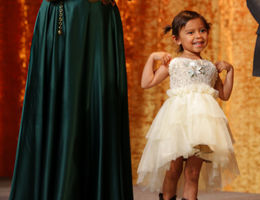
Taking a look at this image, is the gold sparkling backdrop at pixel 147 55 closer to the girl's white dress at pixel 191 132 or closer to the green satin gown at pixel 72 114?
the girl's white dress at pixel 191 132

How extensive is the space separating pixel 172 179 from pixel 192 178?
127 mm

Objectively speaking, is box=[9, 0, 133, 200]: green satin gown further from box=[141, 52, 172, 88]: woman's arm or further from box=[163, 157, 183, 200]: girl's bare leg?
box=[141, 52, 172, 88]: woman's arm

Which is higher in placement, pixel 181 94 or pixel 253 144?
pixel 181 94

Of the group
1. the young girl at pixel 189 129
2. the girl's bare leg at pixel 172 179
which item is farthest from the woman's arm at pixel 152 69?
the girl's bare leg at pixel 172 179

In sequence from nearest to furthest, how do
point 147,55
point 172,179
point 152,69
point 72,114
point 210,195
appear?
1. point 72,114
2. point 172,179
3. point 152,69
4. point 210,195
5. point 147,55

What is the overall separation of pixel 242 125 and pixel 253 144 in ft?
0.58

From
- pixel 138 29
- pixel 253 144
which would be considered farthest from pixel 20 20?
pixel 253 144

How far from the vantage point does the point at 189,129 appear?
180 cm

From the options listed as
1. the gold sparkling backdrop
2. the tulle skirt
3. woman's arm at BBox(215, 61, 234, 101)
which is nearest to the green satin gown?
the tulle skirt

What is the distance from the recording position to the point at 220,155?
5.84ft

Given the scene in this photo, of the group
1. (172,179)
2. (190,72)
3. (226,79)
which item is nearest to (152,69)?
(190,72)

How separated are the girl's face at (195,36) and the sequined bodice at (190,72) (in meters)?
0.07

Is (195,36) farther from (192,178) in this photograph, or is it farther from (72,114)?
(72,114)

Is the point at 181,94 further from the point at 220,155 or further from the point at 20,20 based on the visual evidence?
the point at 20,20
